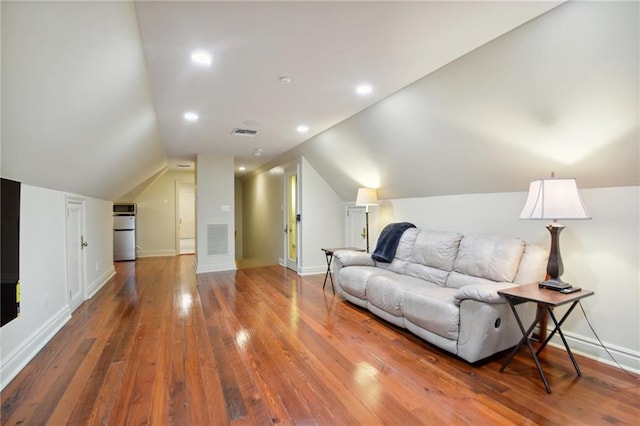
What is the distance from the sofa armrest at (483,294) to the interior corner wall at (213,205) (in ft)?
15.8

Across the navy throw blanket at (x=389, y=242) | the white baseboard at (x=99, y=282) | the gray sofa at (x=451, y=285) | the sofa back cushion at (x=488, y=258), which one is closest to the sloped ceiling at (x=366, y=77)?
the sofa back cushion at (x=488, y=258)

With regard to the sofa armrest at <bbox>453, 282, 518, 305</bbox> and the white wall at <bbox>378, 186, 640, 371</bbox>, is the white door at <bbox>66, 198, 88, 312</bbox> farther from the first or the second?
the white wall at <bbox>378, 186, 640, 371</bbox>

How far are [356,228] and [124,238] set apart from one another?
5788mm

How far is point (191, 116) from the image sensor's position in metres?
3.76

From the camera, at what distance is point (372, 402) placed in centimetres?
192

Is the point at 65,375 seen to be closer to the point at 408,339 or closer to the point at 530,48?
the point at 408,339

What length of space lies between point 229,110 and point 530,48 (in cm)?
287

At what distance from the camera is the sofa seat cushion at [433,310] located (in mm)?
2428

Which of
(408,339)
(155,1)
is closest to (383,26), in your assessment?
(155,1)

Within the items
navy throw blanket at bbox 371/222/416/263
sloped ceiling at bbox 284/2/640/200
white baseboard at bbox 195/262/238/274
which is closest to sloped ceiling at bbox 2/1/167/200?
sloped ceiling at bbox 284/2/640/200

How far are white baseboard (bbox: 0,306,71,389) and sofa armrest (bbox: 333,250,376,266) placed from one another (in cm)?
309

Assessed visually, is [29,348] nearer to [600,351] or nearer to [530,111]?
[530,111]

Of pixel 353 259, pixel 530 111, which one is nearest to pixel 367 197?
pixel 353 259

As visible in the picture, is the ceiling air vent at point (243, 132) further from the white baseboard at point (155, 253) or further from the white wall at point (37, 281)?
the white baseboard at point (155, 253)
